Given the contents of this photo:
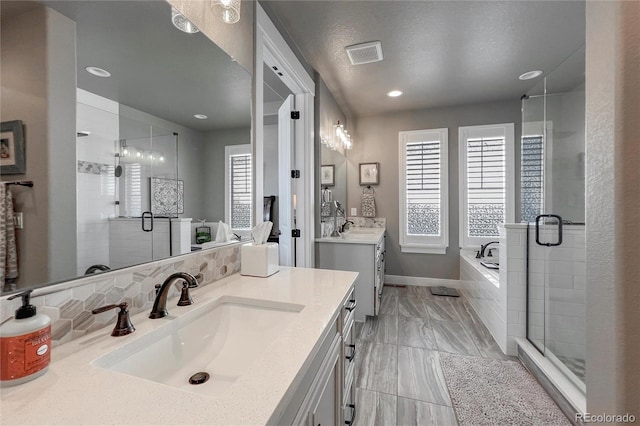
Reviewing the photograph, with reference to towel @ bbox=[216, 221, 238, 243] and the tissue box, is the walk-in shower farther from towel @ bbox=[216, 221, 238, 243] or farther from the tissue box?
towel @ bbox=[216, 221, 238, 243]

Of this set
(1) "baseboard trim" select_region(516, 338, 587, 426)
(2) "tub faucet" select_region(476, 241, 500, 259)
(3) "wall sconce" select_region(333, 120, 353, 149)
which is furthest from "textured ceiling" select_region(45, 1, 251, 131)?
(2) "tub faucet" select_region(476, 241, 500, 259)

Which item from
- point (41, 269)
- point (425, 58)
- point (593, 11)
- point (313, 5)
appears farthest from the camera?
point (425, 58)

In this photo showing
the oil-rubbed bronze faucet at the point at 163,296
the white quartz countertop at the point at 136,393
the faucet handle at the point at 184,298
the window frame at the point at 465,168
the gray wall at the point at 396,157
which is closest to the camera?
the white quartz countertop at the point at 136,393

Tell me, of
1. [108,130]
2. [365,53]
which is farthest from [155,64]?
[365,53]

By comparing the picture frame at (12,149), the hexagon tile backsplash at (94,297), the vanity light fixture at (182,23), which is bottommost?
the hexagon tile backsplash at (94,297)

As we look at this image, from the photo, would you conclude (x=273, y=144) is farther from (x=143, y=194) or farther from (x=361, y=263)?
(x=143, y=194)

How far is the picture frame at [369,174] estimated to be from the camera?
13.5 feet

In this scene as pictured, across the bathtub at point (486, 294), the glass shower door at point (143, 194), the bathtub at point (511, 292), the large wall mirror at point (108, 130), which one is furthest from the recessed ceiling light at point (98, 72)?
the bathtub at point (486, 294)

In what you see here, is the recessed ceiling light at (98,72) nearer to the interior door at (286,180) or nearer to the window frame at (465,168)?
the interior door at (286,180)

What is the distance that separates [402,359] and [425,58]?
2742 mm

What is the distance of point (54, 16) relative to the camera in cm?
71

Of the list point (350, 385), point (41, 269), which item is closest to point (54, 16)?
point (41, 269)

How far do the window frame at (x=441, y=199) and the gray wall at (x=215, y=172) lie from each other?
3.13m

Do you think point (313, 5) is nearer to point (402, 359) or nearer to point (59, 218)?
point (59, 218)
